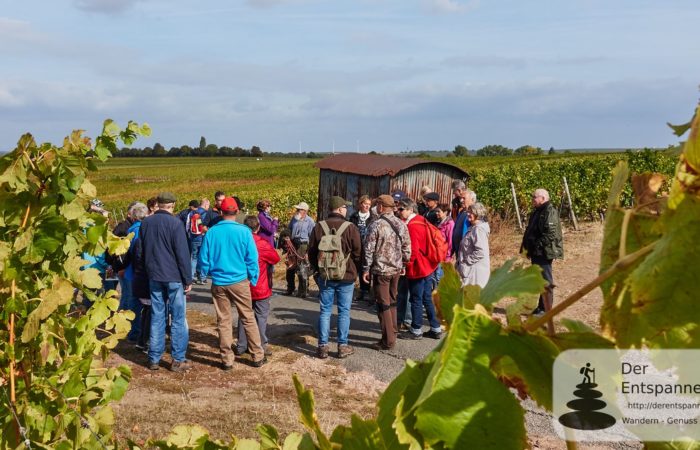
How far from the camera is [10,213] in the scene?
224 cm

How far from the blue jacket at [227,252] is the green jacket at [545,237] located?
365 centimetres

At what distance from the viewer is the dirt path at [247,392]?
5625mm

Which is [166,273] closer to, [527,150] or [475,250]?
[475,250]

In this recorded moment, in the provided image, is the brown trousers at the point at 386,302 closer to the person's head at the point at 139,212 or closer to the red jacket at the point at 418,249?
the red jacket at the point at 418,249

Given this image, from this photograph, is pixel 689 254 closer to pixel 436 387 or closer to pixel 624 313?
pixel 624 313

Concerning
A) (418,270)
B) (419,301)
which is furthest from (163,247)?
(419,301)

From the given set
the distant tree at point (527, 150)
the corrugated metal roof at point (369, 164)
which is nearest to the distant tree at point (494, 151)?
the distant tree at point (527, 150)

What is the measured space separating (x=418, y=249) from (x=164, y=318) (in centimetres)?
316

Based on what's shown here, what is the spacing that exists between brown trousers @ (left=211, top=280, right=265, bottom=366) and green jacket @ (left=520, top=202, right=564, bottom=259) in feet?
12.0

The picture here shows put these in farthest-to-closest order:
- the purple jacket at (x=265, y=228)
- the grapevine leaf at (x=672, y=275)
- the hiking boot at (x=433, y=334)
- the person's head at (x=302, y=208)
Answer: the person's head at (x=302, y=208)
the purple jacket at (x=265, y=228)
the hiking boot at (x=433, y=334)
the grapevine leaf at (x=672, y=275)

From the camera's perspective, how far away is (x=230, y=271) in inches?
275

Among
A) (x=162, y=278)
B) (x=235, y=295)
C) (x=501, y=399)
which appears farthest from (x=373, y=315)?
(x=501, y=399)

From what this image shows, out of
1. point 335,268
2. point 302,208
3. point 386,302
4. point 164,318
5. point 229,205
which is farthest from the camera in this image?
point 302,208

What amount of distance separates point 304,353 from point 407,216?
2.16m
